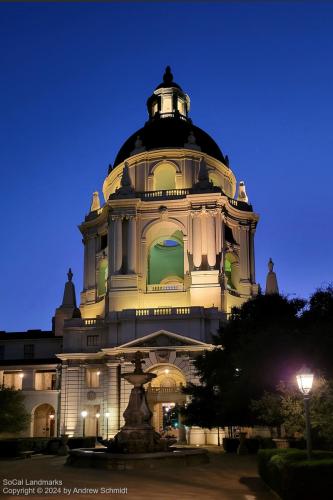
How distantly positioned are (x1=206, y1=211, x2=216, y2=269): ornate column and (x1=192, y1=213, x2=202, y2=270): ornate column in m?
0.91

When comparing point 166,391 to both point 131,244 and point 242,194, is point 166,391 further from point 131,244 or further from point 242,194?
point 242,194

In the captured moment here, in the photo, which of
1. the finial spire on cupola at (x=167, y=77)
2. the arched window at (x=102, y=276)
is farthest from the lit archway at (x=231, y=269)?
the finial spire on cupola at (x=167, y=77)

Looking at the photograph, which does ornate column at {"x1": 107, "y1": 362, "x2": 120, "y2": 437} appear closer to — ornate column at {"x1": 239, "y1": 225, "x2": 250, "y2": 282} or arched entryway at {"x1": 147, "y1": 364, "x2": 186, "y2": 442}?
arched entryway at {"x1": 147, "y1": 364, "x2": 186, "y2": 442}

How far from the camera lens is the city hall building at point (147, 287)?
59.8 metres

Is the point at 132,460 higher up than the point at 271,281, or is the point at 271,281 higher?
the point at 271,281

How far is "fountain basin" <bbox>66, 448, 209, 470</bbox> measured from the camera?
91.4 feet

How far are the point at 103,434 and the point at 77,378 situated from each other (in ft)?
20.1

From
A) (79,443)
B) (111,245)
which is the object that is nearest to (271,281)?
(111,245)

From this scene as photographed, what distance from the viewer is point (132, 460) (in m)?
28.0

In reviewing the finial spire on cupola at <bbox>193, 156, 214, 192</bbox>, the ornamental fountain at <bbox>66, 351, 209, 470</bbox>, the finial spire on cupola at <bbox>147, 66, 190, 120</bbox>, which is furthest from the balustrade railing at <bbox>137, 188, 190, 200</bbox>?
the ornamental fountain at <bbox>66, 351, 209, 470</bbox>

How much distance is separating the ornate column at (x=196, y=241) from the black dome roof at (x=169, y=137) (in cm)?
1011

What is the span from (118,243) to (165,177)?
11.2 meters

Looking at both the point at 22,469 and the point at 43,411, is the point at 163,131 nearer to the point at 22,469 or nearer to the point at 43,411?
the point at 43,411

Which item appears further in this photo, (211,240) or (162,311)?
(211,240)
